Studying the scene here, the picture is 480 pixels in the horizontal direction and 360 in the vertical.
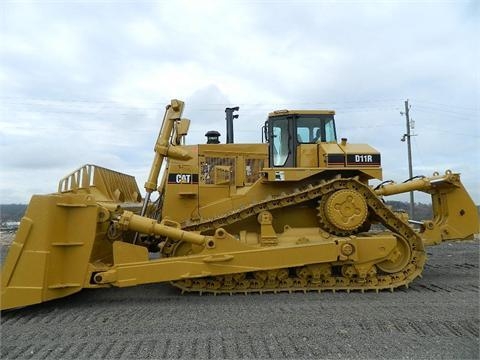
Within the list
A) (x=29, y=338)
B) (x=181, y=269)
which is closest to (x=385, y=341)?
(x=181, y=269)

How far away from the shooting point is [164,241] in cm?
734

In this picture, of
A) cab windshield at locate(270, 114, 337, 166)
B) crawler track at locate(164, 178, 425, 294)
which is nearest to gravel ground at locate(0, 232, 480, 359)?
crawler track at locate(164, 178, 425, 294)

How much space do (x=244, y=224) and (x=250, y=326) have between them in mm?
2673

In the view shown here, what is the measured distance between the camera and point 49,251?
6020mm

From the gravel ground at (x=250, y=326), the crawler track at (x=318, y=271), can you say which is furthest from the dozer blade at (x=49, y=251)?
the crawler track at (x=318, y=271)

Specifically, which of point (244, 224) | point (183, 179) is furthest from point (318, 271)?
point (183, 179)

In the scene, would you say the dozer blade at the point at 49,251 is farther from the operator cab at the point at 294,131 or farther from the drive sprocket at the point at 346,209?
the drive sprocket at the point at 346,209

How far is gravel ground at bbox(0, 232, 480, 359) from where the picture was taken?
4289 millimetres

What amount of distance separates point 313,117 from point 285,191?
5.18ft

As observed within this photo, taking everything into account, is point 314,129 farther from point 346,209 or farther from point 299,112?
point 346,209

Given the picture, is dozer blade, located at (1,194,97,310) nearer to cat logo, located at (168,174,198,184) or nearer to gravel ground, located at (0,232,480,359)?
gravel ground, located at (0,232,480,359)

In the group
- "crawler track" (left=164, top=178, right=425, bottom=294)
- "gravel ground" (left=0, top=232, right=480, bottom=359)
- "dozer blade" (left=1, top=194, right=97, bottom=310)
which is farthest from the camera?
"crawler track" (left=164, top=178, right=425, bottom=294)

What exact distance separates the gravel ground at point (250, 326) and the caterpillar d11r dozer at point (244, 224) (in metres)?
0.37

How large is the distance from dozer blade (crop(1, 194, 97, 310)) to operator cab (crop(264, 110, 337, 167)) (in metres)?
3.51
